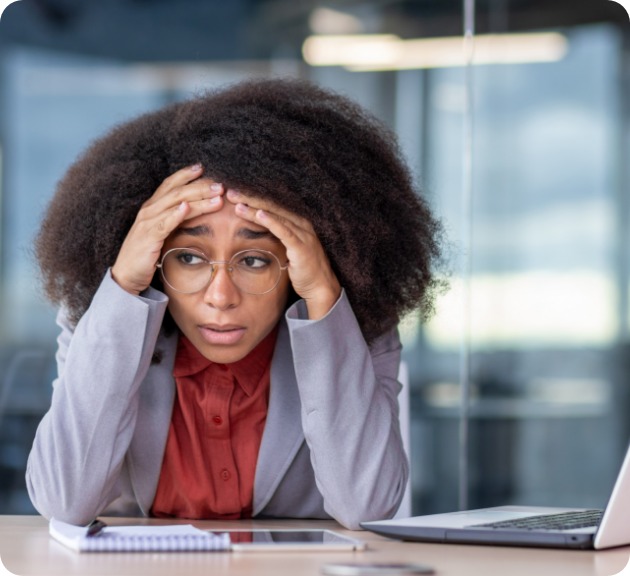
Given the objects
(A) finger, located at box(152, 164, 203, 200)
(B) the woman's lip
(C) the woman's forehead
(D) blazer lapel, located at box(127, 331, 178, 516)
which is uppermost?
(A) finger, located at box(152, 164, 203, 200)

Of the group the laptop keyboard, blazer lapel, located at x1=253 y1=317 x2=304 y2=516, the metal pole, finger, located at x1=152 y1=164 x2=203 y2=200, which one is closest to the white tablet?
the laptop keyboard

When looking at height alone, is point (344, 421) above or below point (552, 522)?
above

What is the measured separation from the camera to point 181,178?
4.56 ft

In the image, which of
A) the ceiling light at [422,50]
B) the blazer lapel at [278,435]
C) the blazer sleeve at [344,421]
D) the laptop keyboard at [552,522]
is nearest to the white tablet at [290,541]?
the laptop keyboard at [552,522]

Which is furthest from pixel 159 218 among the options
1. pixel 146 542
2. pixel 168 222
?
pixel 146 542

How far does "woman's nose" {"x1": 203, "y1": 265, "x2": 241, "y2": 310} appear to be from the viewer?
4.56ft

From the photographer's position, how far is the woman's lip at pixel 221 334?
143 cm

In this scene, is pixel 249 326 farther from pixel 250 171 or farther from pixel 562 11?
pixel 562 11

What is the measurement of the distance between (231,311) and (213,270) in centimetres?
8

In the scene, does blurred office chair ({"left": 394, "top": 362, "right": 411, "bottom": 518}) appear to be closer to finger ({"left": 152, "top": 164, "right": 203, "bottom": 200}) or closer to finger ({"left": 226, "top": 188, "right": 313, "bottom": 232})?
finger ({"left": 226, "top": 188, "right": 313, "bottom": 232})

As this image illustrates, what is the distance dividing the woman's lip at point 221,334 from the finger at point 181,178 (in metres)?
0.24

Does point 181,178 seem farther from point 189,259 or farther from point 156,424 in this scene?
point 156,424

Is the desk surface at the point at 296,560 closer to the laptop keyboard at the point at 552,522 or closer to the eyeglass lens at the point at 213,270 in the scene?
the laptop keyboard at the point at 552,522

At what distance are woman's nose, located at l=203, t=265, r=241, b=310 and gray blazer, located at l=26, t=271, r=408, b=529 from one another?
0.08m
